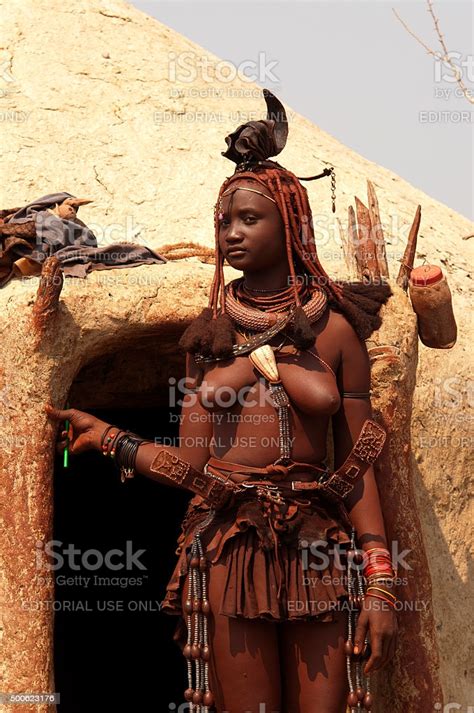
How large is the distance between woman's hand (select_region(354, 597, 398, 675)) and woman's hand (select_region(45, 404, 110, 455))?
1.22 m

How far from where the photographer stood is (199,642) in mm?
4555

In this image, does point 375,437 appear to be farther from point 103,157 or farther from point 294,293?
point 103,157

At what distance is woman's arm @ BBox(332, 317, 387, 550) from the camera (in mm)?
4773

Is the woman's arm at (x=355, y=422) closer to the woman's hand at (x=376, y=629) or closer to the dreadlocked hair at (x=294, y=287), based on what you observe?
the dreadlocked hair at (x=294, y=287)

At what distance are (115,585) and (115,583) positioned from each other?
3 cm

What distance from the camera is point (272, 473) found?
4.62 m

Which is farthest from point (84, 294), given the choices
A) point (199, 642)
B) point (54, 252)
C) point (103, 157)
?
point (103, 157)

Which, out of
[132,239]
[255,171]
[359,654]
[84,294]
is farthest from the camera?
[132,239]

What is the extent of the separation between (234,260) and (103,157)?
3421 mm

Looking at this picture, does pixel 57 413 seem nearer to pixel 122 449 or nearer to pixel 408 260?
pixel 122 449

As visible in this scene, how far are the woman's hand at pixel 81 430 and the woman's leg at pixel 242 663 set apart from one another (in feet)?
Result: 2.34

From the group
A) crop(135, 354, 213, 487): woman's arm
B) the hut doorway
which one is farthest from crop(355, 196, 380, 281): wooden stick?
the hut doorway

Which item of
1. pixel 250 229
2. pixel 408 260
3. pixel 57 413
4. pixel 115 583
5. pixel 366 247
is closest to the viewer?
pixel 250 229

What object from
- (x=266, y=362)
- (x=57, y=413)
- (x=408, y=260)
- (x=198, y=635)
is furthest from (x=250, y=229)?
(x=198, y=635)
